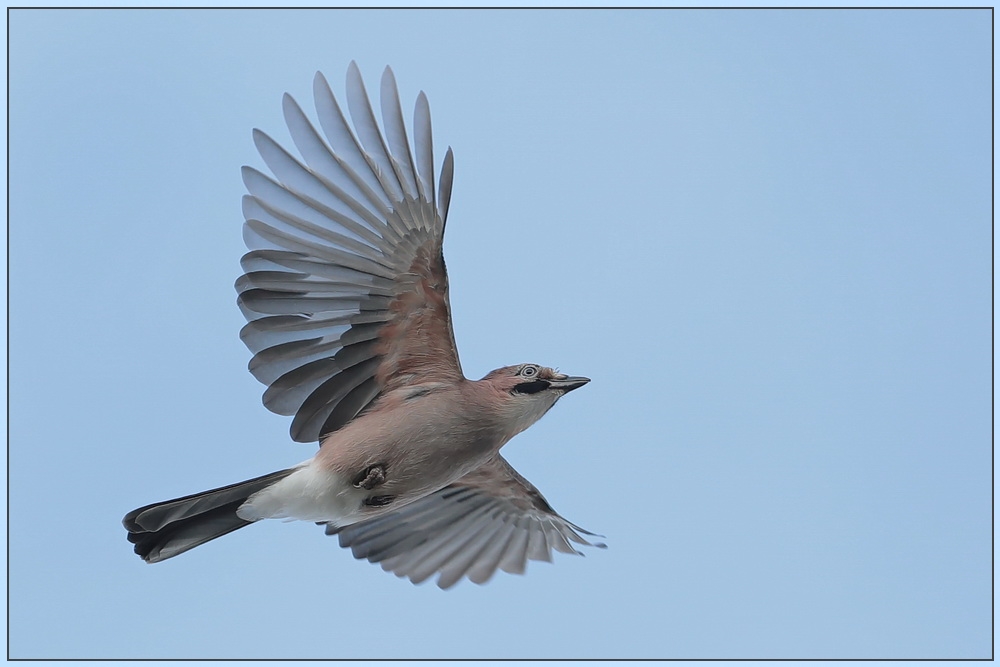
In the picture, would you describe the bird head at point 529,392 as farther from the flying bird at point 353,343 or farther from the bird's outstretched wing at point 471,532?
the bird's outstretched wing at point 471,532

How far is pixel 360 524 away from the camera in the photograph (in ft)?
34.7

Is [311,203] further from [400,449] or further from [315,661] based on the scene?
[315,661]

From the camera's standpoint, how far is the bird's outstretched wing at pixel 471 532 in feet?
35.1

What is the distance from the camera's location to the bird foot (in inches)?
361

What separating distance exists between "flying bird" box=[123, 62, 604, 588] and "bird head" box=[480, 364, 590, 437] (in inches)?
0.4

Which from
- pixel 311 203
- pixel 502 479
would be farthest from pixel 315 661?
pixel 311 203

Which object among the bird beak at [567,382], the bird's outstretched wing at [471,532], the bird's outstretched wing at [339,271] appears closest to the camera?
the bird's outstretched wing at [339,271]

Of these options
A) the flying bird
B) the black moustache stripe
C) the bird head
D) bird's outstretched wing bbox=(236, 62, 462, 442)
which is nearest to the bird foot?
the flying bird

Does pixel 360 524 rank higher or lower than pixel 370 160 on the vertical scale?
lower

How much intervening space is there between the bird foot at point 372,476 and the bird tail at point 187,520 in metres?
0.56

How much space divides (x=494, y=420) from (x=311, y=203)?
2.16m

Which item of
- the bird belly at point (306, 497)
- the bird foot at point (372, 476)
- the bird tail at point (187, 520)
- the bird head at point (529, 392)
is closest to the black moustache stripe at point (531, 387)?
the bird head at point (529, 392)

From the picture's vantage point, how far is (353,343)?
9.45 meters

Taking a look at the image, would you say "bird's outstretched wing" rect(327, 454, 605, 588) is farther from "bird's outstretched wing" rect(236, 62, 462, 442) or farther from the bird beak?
"bird's outstretched wing" rect(236, 62, 462, 442)
